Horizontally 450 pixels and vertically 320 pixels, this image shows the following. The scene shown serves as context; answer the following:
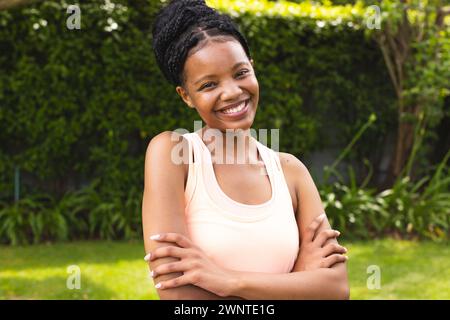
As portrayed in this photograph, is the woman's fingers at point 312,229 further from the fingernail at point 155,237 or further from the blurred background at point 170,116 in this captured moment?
the blurred background at point 170,116

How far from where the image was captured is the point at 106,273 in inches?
228

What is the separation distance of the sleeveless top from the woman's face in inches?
5.0

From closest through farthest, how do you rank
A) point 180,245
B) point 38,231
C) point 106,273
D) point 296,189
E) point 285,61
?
point 180,245 → point 296,189 → point 106,273 → point 38,231 → point 285,61

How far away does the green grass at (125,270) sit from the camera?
17.4 feet

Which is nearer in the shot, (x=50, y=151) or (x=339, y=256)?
(x=339, y=256)

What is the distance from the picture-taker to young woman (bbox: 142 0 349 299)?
179cm

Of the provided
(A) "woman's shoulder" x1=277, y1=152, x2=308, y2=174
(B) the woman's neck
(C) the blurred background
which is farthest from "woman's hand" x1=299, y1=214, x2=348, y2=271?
(C) the blurred background

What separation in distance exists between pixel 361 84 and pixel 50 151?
3.82m

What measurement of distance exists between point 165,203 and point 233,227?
20 centimetres

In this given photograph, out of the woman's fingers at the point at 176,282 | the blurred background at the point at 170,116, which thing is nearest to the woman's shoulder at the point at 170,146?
the woman's fingers at the point at 176,282

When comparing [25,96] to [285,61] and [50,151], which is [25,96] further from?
[285,61]

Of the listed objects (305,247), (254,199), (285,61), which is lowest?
(305,247)

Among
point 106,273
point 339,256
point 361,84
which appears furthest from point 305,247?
point 361,84

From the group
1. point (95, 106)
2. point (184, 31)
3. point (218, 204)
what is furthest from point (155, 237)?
point (95, 106)
